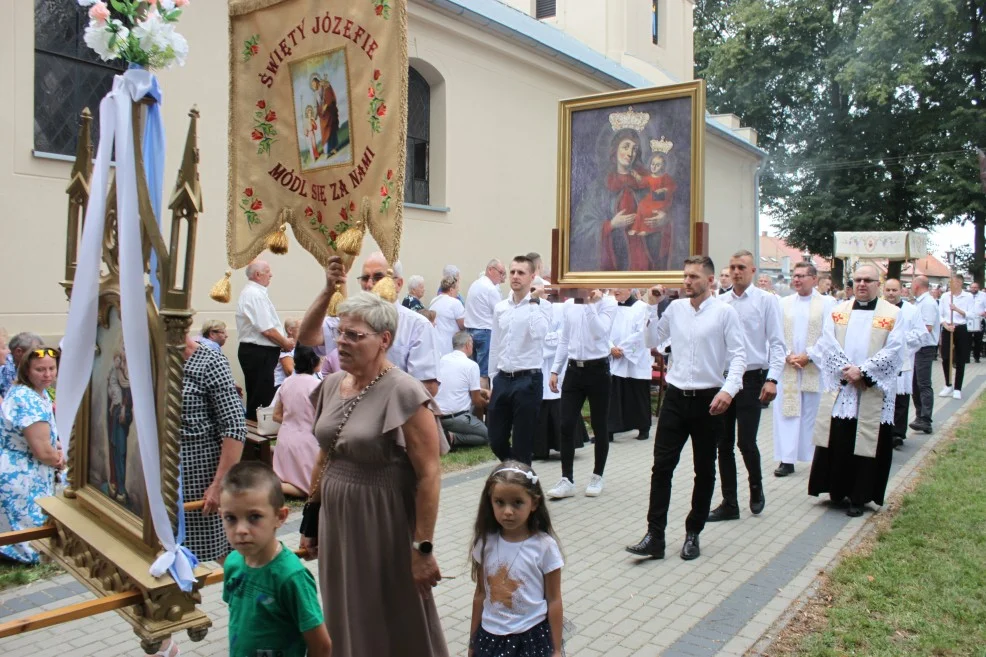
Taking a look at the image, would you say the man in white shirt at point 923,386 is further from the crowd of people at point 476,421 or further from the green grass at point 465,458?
the green grass at point 465,458

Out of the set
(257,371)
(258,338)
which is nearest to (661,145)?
(258,338)

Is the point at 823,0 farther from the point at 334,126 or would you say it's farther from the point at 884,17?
the point at 334,126

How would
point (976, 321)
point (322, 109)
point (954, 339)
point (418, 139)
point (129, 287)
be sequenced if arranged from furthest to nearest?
1. point (976, 321)
2. point (954, 339)
3. point (418, 139)
4. point (322, 109)
5. point (129, 287)

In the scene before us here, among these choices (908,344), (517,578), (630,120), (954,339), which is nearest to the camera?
(517,578)

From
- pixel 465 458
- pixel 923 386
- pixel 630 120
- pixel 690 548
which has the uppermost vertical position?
pixel 630 120

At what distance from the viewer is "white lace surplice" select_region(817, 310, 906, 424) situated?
7398 mm

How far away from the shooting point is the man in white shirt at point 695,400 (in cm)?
606

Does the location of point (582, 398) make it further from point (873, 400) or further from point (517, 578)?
point (517, 578)

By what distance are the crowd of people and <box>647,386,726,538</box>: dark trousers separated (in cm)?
1

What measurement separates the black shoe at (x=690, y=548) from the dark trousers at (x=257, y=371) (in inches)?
194

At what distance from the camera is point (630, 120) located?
5.93m

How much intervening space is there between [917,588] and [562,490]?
3.12 m

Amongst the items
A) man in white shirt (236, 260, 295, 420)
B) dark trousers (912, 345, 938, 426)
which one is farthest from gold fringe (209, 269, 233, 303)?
dark trousers (912, 345, 938, 426)

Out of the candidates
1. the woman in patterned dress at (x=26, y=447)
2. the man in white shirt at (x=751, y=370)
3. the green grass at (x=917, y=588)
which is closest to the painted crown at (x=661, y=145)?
the man in white shirt at (x=751, y=370)
